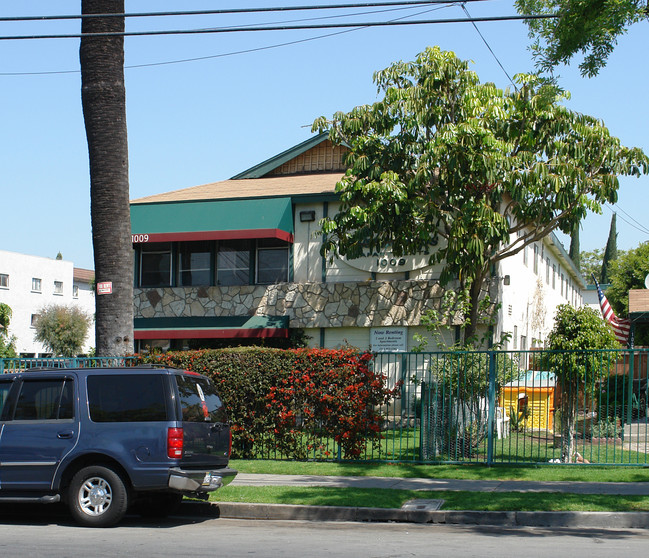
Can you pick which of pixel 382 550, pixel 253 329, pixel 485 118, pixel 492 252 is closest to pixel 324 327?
pixel 253 329

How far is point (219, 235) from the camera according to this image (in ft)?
73.2

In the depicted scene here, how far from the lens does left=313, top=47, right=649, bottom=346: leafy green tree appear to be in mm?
17969

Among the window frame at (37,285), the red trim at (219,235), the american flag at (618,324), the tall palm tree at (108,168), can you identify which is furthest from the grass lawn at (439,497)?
→ the window frame at (37,285)

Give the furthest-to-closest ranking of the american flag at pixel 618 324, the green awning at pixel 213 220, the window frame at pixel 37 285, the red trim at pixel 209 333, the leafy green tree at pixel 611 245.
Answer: the leafy green tree at pixel 611 245 → the window frame at pixel 37 285 → the american flag at pixel 618 324 → the green awning at pixel 213 220 → the red trim at pixel 209 333

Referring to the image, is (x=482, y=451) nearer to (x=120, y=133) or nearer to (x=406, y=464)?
(x=406, y=464)

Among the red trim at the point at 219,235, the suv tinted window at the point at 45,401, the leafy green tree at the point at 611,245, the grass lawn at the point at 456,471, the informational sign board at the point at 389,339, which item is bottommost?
the grass lawn at the point at 456,471

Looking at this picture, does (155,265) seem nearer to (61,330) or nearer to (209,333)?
(209,333)

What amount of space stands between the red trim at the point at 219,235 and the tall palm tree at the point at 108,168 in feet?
21.0

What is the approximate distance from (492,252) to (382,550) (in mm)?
13536

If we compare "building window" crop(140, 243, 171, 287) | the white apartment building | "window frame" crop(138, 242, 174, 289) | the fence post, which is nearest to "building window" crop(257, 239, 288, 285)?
"window frame" crop(138, 242, 174, 289)

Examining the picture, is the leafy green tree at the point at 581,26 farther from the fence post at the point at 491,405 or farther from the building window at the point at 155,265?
the building window at the point at 155,265

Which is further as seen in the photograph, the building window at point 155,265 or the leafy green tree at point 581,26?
the building window at point 155,265

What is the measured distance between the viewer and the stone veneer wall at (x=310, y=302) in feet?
70.7

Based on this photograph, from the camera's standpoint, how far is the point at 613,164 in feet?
60.1
